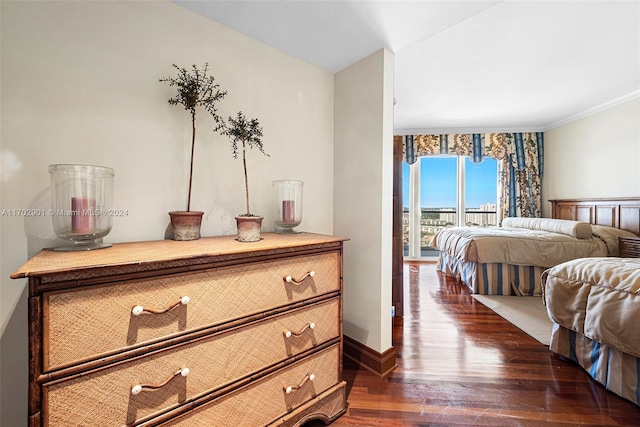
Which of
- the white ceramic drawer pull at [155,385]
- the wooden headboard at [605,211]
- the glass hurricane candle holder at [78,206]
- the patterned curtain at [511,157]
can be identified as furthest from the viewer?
the patterned curtain at [511,157]

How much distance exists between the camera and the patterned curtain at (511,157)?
5.38 m

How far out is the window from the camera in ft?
19.0

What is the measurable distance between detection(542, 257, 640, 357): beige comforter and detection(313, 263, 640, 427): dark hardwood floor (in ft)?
1.11

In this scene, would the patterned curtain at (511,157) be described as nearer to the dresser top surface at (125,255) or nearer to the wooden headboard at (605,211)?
the wooden headboard at (605,211)

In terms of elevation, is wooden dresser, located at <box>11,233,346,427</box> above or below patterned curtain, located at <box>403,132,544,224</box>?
below

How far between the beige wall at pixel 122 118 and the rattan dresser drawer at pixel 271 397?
0.75 metres

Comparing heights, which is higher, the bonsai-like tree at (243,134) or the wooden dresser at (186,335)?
the bonsai-like tree at (243,134)

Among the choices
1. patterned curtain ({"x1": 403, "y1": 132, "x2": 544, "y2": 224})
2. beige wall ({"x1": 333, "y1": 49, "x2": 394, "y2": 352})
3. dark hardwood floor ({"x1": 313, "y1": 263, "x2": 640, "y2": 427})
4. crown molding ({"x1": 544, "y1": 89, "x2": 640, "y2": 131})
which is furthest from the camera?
patterned curtain ({"x1": 403, "y1": 132, "x2": 544, "y2": 224})

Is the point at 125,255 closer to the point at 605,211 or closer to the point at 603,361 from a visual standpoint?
the point at 603,361

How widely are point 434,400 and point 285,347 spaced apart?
40.6 inches

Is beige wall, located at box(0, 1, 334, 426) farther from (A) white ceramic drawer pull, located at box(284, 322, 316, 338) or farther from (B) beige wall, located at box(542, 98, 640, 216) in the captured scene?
(B) beige wall, located at box(542, 98, 640, 216)

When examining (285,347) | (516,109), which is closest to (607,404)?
(285,347)

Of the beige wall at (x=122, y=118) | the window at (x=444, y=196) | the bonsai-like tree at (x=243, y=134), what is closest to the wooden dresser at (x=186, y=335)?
the beige wall at (x=122, y=118)

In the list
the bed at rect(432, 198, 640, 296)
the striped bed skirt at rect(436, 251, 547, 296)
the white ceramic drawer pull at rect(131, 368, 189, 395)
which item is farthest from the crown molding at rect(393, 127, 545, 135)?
the white ceramic drawer pull at rect(131, 368, 189, 395)
